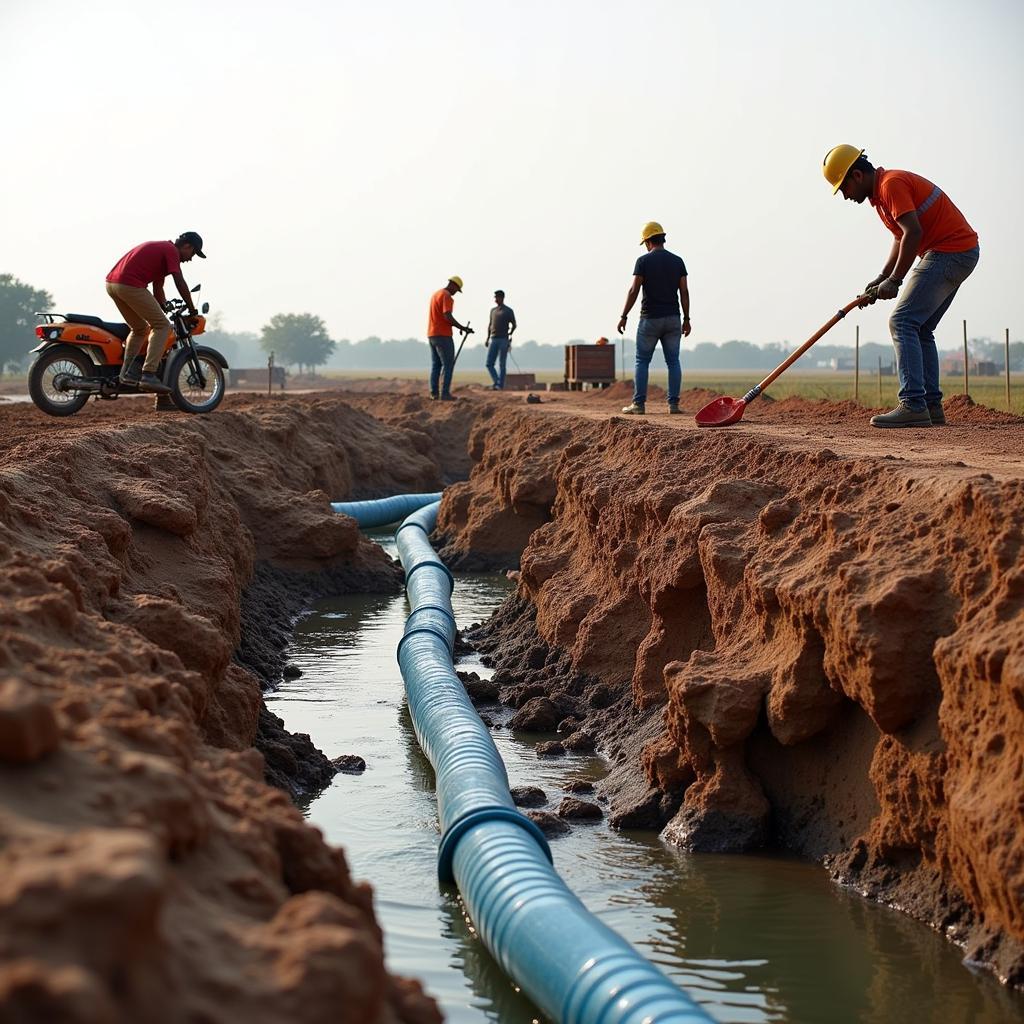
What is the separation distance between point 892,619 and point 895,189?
16.1 feet

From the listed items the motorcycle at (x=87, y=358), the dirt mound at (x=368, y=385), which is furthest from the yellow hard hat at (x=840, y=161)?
→ the dirt mound at (x=368, y=385)

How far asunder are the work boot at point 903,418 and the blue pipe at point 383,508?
29.1 feet

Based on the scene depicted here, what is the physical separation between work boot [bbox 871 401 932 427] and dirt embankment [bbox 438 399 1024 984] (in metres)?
1.08

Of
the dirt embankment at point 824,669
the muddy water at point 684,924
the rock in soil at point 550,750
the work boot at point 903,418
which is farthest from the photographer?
the work boot at point 903,418

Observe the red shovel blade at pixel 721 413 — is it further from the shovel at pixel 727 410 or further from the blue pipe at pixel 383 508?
the blue pipe at pixel 383 508

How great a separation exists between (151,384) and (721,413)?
5779 millimetres

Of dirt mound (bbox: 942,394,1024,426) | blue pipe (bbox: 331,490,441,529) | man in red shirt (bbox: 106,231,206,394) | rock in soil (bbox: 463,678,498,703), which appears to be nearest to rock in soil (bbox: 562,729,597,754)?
rock in soil (bbox: 463,678,498,703)

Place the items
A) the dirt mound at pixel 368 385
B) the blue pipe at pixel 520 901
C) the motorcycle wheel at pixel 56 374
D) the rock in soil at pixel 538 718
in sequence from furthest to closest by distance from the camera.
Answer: the dirt mound at pixel 368 385, the motorcycle wheel at pixel 56 374, the rock in soil at pixel 538 718, the blue pipe at pixel 520 901

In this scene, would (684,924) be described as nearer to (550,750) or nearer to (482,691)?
(550,750)

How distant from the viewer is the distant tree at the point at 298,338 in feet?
476

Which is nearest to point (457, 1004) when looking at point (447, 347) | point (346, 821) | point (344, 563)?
point (346, 821)

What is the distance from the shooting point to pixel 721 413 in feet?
43.3

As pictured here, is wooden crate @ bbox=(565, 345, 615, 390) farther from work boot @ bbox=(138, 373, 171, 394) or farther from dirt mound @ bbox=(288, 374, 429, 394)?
dirt mound @ bbox=(288, 374, 429, 394)

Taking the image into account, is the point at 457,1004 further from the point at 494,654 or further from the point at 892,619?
the point at 494,654
